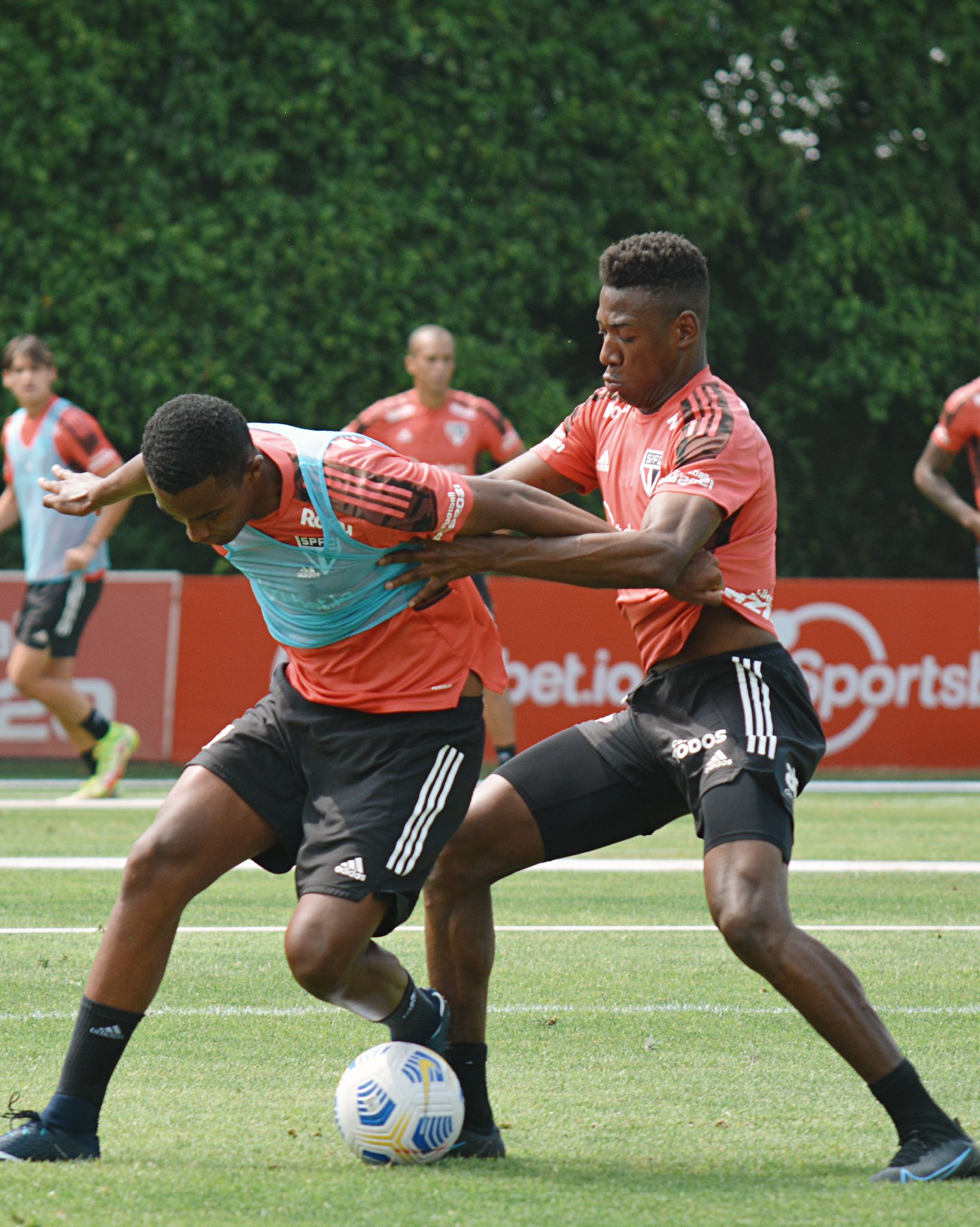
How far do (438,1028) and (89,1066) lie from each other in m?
0.88

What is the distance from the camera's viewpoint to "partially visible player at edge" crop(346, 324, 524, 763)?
11.6 metres

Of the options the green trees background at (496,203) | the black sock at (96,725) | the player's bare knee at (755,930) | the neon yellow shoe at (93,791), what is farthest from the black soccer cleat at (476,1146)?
the green trees background at (496,203)

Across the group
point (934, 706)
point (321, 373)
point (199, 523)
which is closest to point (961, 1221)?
point (199, 523)

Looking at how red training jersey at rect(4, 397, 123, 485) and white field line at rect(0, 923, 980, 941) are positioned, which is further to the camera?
red training jersey at rect(4, 397, 123, 485)

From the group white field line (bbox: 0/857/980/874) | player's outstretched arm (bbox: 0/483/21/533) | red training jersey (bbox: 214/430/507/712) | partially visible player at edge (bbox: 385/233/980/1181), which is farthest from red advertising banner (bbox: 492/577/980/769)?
red training jersey (bbox: 214/430/507/712)

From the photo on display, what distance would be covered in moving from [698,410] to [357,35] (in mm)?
12690

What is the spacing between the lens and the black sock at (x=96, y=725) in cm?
1109

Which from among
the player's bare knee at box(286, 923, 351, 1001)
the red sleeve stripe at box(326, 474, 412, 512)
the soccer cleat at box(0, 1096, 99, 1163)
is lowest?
the soccer cleat at box(0, 1096, 99, 1163)

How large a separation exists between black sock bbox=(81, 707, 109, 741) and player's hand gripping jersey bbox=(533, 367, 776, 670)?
6.92 metres

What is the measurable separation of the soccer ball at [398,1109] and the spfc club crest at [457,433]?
7744 mm

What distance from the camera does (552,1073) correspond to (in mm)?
4980

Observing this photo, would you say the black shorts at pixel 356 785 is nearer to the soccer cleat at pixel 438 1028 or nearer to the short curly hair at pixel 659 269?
the soccer cleat at pixel 438 1028

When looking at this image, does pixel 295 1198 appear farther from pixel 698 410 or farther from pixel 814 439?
pixel 814 439

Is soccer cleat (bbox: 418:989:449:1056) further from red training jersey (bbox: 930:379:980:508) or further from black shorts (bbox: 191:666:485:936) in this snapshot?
red training jersey (bbox: 930:379:980:508)
